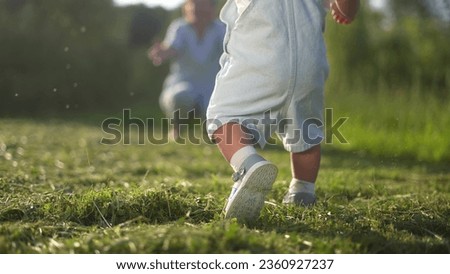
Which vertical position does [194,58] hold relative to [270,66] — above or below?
below

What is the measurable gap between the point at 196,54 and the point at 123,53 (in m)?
6.06

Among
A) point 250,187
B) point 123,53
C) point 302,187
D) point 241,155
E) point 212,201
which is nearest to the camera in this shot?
point 250,187

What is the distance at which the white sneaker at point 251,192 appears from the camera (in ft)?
7.98

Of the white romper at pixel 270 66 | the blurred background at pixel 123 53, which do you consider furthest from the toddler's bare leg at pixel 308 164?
the blurred background at pixel 123 53

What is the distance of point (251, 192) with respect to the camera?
2.44 meters

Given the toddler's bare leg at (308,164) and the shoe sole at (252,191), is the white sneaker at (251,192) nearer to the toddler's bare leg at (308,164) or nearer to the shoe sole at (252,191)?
the shoe sole at (252,191)

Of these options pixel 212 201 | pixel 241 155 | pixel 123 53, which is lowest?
pixel 123 53

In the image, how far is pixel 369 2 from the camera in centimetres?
828

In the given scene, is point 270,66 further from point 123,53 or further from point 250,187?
point 123,53

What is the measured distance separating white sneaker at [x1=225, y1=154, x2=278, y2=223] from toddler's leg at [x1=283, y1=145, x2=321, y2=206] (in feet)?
1.64

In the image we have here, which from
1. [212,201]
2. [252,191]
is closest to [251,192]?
[252,191]

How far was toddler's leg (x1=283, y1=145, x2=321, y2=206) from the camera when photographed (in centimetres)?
295

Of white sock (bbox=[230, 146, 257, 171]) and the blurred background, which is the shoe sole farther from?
the blurred background

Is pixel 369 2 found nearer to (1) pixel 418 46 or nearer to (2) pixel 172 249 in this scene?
(1) pixel 418 46
